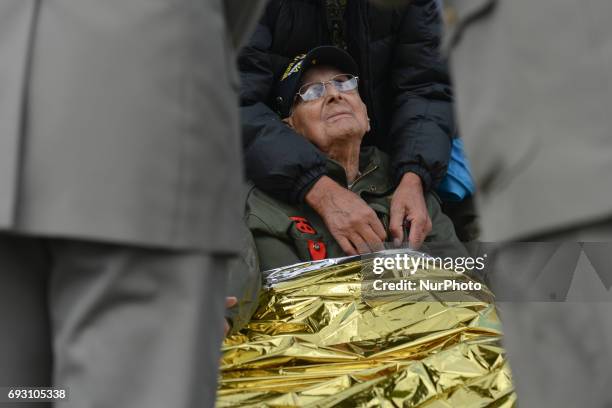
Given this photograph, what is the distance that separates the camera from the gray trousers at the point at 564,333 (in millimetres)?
435

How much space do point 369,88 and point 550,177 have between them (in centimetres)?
149

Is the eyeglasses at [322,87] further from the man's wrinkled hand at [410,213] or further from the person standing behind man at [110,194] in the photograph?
the person standing behind man at [110,194]

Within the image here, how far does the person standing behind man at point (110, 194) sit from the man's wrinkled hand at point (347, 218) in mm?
1041

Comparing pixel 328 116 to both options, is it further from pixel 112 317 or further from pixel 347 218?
pixel 112 317

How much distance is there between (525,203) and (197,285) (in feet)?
0.77

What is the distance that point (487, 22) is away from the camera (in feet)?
1.59

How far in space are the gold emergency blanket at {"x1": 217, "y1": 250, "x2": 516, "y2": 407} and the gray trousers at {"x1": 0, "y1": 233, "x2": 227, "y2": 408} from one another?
1.82ft

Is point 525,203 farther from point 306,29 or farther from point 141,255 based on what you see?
point 306,29

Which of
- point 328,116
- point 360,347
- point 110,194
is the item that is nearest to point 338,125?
point 328,116

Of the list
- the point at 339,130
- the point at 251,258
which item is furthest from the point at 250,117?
the point at 251,258

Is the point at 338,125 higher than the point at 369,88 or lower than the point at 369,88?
lower

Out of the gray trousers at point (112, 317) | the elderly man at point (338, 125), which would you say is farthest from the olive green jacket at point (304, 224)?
the gray trousers at point (112, 317)

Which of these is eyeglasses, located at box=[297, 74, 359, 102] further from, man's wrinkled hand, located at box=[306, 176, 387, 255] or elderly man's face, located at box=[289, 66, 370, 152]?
man's wrinkled hand, located at box=[306, 176, 387, 255]

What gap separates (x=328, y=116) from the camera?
1791mm
